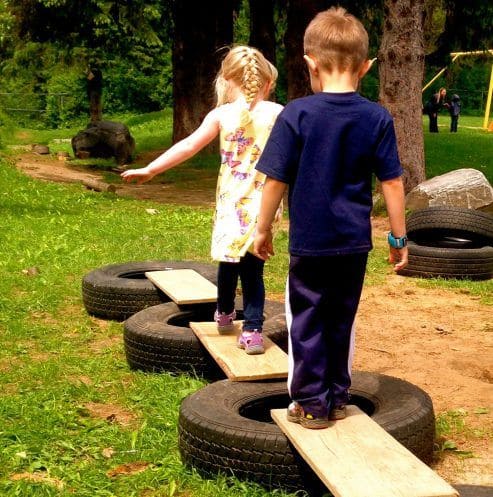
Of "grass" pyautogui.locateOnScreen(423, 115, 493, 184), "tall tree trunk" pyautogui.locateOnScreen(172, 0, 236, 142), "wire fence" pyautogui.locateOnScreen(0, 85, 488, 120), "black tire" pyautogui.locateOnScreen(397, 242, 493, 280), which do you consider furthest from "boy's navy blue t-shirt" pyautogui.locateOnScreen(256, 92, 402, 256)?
"wire fence" pyautogui.locateOnScreen(0, 85, 488, 120)

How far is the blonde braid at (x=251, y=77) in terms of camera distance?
17.2ft

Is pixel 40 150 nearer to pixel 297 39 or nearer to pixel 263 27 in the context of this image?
pixel 263 27

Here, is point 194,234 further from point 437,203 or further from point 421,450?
point 421,450

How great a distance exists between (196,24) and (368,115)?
776 inches

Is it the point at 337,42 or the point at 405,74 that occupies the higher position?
the point at 337,42

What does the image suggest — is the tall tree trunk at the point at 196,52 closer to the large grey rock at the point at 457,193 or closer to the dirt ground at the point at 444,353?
the large grey rock at the point at 457,193

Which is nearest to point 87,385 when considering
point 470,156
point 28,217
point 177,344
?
point 177,344

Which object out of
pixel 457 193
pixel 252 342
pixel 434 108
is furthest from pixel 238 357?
pixel 434 108

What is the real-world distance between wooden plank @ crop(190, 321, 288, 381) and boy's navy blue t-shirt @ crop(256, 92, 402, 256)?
1.19 meters

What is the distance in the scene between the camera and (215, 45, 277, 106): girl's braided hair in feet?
17.1

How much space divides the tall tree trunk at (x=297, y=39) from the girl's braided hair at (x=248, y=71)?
12934 millimetres

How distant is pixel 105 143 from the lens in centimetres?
2530

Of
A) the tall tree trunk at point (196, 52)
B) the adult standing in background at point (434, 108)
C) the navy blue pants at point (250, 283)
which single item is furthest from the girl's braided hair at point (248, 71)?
the adult standing in background at point (434, 108)

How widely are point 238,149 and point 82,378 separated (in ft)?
6.42
